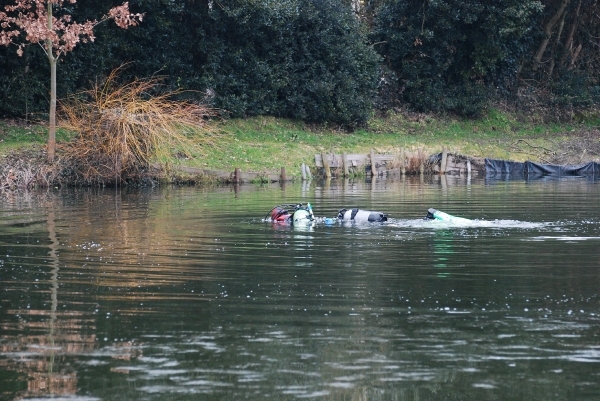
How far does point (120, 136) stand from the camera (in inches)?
1417

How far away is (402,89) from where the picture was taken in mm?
52344

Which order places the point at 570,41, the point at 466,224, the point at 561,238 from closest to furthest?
the point at 561,238, the point at 466,224, the point at 570,41

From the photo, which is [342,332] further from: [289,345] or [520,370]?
[520,370]

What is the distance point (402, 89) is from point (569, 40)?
1026 centimetres

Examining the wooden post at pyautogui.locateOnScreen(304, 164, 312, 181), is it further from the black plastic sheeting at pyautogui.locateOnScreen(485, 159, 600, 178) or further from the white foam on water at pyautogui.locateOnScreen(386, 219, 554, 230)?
the white foam on water at pyautogui.locateOnScreen(386, 219, 554, 230)

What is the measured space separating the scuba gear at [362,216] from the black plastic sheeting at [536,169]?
952 inches

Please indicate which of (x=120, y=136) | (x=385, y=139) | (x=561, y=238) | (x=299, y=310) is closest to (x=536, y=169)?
(x=385, y=139)

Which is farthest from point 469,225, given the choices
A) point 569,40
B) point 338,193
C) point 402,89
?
point 569,40

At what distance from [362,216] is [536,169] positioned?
2562 cm

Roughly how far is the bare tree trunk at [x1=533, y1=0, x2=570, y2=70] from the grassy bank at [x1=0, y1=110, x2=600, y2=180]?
3776 millimetres

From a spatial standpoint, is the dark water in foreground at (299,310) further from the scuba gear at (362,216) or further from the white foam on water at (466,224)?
the scuba gear at (362,216)

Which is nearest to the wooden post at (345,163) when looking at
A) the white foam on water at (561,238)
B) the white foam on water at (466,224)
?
the white foam on water at (466,224)

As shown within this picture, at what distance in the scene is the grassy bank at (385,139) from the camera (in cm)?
4012

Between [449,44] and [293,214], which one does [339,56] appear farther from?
[293,214]
